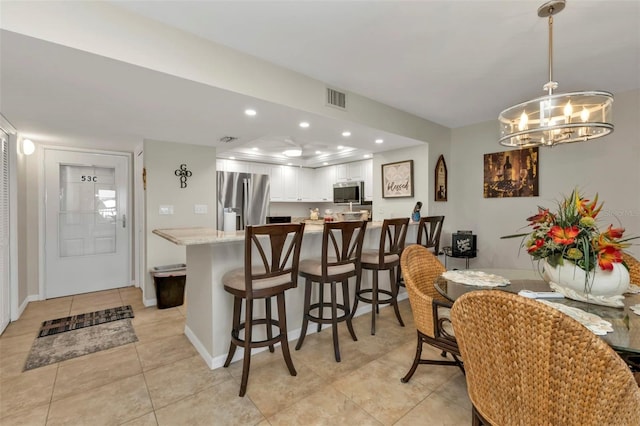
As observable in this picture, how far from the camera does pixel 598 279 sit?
1.43 meters

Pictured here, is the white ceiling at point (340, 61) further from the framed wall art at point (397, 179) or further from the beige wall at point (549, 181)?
the framed wall art at point (397, 179)

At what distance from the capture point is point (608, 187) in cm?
321

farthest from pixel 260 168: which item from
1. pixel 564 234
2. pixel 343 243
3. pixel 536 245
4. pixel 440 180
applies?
pixel 564 234

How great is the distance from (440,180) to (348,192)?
1.85 m

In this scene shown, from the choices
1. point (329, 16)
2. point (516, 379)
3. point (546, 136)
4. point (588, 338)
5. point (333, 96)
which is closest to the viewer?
point (588, 338)

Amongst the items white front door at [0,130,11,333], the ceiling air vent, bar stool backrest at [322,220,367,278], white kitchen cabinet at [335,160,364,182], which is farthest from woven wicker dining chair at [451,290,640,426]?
white kitchen cabinet at [335,160,364,182]

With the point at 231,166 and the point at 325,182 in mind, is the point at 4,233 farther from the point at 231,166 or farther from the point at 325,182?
the point at 325,182

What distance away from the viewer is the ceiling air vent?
2.92 metres

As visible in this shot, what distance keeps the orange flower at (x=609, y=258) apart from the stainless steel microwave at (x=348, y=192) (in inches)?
165

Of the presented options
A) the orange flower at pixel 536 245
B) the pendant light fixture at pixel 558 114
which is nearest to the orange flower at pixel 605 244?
the orange flower at pixel 536 245

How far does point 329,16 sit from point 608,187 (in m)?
3.57

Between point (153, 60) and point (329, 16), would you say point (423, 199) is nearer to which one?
point (329, 16)

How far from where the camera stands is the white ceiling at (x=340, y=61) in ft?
6.04

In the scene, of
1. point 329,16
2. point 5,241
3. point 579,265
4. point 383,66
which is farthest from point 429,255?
point 5,241
